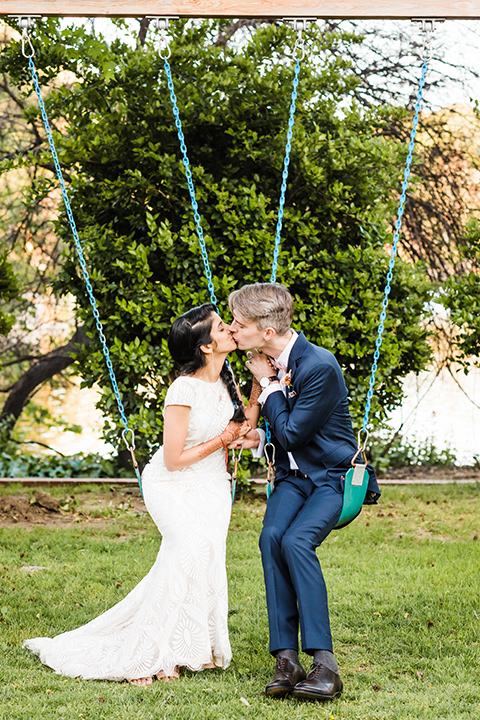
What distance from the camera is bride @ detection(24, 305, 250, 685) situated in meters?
3.35

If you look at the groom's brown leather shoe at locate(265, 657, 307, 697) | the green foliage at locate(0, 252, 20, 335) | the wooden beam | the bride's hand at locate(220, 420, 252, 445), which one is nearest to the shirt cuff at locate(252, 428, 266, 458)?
the bride's hand at locate(220, 420, 252, 445)

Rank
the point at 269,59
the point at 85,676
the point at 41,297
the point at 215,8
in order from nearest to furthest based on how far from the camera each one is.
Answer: the point at 85,676, the point at 215,8, the point at 269,59, the point at 41,297

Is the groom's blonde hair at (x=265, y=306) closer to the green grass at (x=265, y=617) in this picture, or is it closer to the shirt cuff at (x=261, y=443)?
the shirt cuff at (x=261, y=443)

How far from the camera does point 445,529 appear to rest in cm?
608

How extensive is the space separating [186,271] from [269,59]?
1.86 meters

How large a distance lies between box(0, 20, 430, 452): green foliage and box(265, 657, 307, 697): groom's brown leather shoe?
10.6 feet

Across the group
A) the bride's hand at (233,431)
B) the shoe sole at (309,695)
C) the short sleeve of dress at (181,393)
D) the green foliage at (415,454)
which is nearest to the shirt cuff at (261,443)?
the bride's hand at (233,431)

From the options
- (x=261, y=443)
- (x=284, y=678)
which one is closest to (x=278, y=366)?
(x=261, y=443)

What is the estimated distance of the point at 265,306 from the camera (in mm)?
3447

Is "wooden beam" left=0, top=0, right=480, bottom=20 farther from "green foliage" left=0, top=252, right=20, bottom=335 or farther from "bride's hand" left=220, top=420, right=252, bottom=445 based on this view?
"green foliage" left=0, top=252, right=20, bottom=335

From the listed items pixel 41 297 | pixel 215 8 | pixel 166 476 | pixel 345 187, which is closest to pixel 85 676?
pixel 166 476

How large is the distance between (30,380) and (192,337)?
21.1ft

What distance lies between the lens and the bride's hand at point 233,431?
137 inches

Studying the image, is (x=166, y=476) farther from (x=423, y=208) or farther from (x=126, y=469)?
(x=423, y=208)
